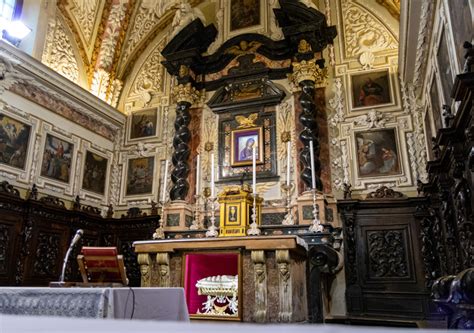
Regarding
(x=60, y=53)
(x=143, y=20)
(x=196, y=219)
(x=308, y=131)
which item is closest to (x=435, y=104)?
(x=308, y=131)

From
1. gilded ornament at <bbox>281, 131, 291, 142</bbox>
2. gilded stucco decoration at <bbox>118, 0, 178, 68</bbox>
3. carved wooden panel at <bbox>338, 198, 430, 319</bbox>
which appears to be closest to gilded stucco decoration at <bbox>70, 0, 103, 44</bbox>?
gilded stucco decoration at <bbox>118, 0, 178, 68</bbox>

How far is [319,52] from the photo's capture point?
852 centimetres

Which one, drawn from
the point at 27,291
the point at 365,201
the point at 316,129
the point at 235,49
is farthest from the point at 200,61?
the point at 27,291

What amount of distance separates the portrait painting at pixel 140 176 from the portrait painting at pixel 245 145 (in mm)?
2325

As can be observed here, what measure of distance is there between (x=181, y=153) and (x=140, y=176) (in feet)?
5.56

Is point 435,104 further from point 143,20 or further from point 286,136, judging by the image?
point 143,20

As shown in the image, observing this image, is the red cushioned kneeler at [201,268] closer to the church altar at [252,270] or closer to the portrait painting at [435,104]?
the church altar at [252,270]

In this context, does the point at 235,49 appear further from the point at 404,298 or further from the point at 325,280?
the point at 404,298

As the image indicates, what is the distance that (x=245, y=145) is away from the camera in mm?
8484

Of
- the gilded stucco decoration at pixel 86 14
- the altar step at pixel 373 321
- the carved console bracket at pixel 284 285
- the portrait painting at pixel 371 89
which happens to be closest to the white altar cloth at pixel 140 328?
the carved console bracket at pixel 284 285

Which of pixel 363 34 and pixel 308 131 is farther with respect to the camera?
pixel 363 34

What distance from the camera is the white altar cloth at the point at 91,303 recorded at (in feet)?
9.75

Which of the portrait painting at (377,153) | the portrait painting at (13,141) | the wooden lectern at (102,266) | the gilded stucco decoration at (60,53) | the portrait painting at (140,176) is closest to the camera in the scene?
the wooden lectern at (102,266)

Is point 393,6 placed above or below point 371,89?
above
